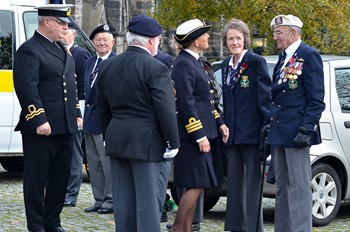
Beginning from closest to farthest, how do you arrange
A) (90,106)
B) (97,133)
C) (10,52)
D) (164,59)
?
1. (164,59)
2. (90,106)
3. (97,133)
4. (10,52)

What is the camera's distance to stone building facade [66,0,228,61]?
38969 mm

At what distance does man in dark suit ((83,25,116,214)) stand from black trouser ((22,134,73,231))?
1749 millimetres

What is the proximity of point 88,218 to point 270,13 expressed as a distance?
16.7m

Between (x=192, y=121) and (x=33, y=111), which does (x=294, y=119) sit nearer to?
(x=192, y=121)

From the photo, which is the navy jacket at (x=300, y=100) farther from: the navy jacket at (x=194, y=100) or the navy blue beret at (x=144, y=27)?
the navy blue beret at (x=144, y=27)

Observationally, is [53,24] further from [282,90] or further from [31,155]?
[282,90]

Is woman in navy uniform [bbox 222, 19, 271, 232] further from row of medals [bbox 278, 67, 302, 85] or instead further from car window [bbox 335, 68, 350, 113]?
car window [bbox 335, 68, 350, 113]

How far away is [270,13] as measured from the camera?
89.4 ft

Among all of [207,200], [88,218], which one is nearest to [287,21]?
[207,200]

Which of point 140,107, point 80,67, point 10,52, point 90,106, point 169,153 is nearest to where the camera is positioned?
point 140,107

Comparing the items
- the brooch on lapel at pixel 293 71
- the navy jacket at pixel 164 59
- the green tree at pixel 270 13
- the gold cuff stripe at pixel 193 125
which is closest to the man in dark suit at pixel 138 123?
the gold cuff stripe at pixel 193 125

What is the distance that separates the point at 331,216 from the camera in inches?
438

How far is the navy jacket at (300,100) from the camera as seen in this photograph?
897cm

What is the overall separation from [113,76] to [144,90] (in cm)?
31
